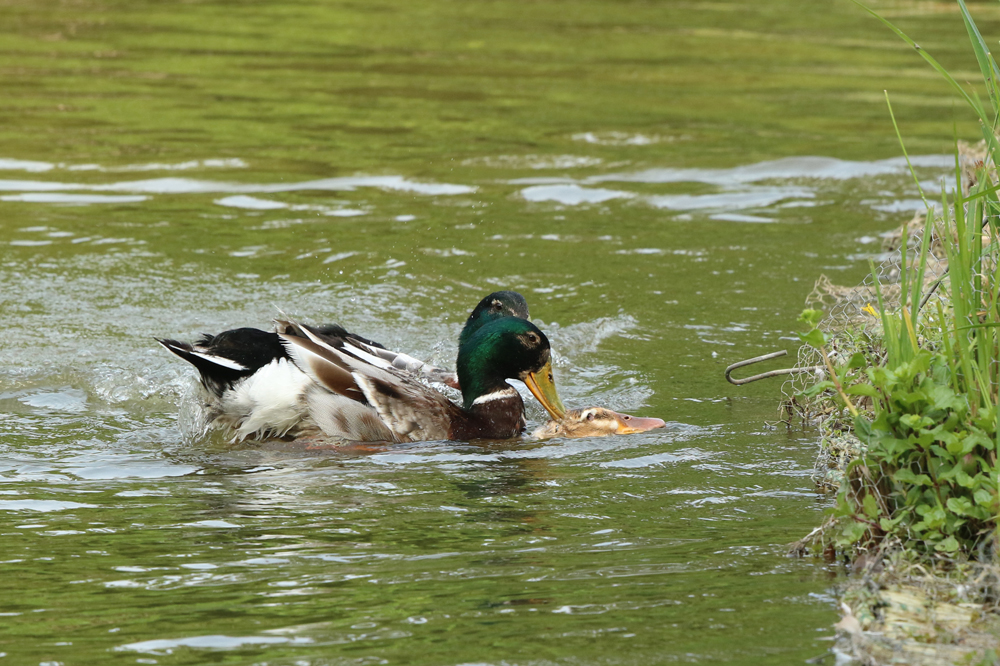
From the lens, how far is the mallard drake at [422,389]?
22.6 ft

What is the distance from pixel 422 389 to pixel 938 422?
351cm

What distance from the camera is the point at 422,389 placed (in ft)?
23.9

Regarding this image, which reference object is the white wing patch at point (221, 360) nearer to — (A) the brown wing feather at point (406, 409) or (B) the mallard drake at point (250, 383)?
(B) the mallard drake at point (250, 383)

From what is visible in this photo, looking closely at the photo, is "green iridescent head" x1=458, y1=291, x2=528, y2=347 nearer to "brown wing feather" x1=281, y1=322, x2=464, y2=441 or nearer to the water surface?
the water surface

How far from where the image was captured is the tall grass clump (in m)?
4.17

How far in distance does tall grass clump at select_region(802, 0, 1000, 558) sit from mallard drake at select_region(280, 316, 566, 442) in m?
2.92

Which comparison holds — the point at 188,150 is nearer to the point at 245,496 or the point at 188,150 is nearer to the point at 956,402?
the point at 245,496

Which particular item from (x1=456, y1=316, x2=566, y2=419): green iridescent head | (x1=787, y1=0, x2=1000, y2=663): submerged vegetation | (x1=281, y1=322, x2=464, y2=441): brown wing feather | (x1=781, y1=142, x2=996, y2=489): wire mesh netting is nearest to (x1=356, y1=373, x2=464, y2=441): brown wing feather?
(x1=281, y1=322, x2=464, y2=441): brown wing feather

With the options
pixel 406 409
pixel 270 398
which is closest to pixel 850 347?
pixel 406 409

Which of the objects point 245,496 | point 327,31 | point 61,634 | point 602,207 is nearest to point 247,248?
point 602,207

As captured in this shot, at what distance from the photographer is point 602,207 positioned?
1218cm

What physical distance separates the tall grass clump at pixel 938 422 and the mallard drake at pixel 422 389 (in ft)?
9.58

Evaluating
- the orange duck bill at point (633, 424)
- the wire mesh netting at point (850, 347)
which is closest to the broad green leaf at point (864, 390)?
the wire mesh netting at point (850, 347)

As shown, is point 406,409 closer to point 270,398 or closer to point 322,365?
point 322,365
